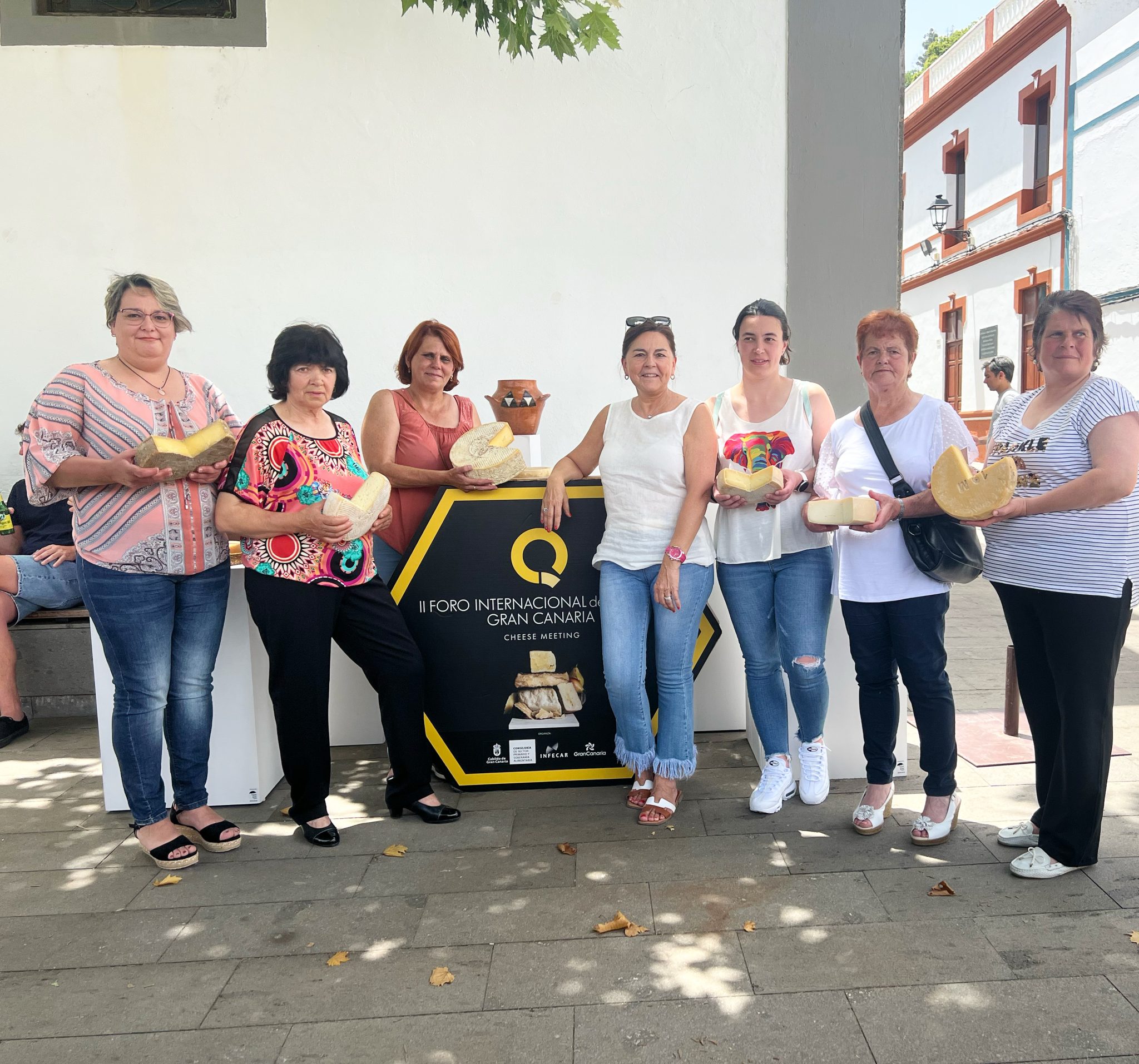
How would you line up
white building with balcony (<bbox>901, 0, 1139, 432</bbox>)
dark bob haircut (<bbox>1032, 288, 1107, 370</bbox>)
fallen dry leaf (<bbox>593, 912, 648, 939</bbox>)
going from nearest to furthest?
fallen dry leaf (<bbox>593, 912, 648, 939</bbox>) → dark bob haircut (<bbox>1032, 288, 1107, 370</bbox>) → white building with balcony (<bbox>901, 0, 1139, 432</bbox>)

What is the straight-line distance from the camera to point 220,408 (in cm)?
369

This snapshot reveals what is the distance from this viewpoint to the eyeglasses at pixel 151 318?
334 centimetres

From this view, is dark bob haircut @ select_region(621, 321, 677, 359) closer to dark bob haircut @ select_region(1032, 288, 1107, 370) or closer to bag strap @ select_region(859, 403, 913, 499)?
bag strap @ select_region(859, 403, 913, 499)

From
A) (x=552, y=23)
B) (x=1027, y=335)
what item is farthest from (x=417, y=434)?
(x=1027, y=335)

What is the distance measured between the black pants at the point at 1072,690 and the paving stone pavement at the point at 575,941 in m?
0.21

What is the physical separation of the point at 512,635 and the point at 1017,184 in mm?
19489

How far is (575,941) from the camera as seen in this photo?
2930 millimetres

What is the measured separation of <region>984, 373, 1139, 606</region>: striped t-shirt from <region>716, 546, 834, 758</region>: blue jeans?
77cm

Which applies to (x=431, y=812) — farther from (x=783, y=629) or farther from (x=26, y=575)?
(x=26, y=575)

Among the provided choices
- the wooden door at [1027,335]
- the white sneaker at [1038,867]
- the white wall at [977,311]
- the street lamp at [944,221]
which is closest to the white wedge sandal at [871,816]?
the white sneaker at [1038,867]

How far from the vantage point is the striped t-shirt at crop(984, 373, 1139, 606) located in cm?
303

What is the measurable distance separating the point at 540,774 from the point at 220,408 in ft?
7.15

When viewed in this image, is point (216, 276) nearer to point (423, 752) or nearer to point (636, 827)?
point (423, 752)

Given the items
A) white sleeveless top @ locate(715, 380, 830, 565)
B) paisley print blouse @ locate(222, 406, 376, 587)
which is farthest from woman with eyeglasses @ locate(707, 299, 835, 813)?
paisley print blouse @ locate(222, 406, 376, 587)
